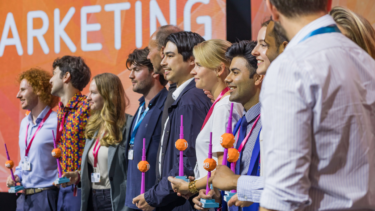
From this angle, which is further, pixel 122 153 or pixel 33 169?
pixel 33 169

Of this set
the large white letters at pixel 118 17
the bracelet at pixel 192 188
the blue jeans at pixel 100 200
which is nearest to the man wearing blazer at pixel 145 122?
the blue jeans at pixel 100 200

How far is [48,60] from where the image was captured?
17.0 ft

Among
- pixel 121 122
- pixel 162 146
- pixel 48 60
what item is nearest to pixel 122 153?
pixel 121 122

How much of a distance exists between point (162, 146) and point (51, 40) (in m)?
2.98

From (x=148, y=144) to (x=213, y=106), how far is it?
92 centimetres

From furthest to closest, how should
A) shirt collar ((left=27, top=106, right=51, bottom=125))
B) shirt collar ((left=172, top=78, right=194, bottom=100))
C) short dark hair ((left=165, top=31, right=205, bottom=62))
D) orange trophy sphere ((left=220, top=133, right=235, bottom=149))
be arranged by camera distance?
shirt collar ((left=27, top=106, right=51, bottom=125)) < short dark hair ((left=165, top=31, right=205, bottom=62)) < shirt collar ((left=172, top=78, right=194, bottom=100)) < orange trophy sphere ((left=220, top=133, right=235, bottom=149))

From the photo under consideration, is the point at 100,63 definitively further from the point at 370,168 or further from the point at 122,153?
the point at 370,168

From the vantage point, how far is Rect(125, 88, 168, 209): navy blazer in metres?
3.26

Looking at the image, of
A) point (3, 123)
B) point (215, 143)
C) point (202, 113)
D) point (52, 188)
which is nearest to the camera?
point (215, 143)

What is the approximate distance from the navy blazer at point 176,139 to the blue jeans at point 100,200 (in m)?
0.93

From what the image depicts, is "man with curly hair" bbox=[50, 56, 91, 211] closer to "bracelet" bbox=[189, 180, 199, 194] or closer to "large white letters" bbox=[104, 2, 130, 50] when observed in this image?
"large white letters" bbox=[104, 2, 130, 50]

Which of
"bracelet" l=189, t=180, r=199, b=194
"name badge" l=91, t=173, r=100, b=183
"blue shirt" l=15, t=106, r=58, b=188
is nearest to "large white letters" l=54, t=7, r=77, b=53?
"blue shirt" l=15, t=106, r=58, b=188

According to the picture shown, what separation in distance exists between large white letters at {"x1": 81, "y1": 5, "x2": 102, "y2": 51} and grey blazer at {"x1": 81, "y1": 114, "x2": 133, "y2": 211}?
1.56 m

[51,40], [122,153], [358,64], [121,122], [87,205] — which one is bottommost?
[87,205]
